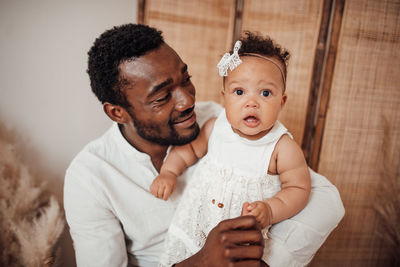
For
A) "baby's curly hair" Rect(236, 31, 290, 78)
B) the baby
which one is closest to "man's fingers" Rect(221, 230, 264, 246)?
the baby

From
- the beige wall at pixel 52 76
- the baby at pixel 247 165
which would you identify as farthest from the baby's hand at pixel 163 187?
the beige wall at pixel 52 76

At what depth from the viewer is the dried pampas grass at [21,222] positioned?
5.50ft

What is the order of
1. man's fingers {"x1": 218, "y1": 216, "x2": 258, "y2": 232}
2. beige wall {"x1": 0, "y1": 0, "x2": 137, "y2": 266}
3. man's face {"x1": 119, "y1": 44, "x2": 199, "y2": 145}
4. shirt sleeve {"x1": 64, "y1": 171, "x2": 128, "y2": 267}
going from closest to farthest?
1. man's fingers {"x1": 218, "y1": 216, "x2": 258, "y2": 232}
2. shirt sleeve {"x1": 64, "y1": 171, "x2": 128, "y2": 267}
3. man's face {"x1": 119, "y1": 44, "x2": 199, "y2": 145}
4. beige wall {"x1": 0, "y1": 0, "x2": 137, "y2": 266}

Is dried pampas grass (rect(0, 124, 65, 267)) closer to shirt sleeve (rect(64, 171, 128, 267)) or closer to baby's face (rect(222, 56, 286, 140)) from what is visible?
shirt sleeve (rect(64, 171, 128, 267))

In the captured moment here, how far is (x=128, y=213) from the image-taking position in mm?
1434

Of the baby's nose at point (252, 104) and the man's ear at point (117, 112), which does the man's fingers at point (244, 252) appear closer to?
the baby's nose at point (252, 104)

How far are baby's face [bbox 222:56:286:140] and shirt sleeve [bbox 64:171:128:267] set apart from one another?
0.81 meters

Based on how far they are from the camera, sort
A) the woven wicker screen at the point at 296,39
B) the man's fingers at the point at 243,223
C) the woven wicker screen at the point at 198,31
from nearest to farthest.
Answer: the man's fingers at the point at 243,223 < the woven wicker screen at the point at 296,39 < the woven wicker screen at the point at 198,31

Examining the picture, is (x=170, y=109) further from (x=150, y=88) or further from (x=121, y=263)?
(x=121, y=263)

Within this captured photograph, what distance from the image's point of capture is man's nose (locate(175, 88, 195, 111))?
1437 millimetres

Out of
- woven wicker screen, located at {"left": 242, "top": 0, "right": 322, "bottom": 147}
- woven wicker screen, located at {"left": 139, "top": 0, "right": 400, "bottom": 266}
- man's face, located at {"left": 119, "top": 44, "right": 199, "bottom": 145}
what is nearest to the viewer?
man's face, located at {"left": 119, "top": 44, "right": 199, "bottom": 145}

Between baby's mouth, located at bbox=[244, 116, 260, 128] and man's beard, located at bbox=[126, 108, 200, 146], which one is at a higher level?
baby's mouth, located at bbox=[244, 116, 260, 128]

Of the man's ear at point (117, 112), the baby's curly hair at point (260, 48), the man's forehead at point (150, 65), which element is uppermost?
the baby's curly hair at point (260, 48)

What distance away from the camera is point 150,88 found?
1401 millimetres
